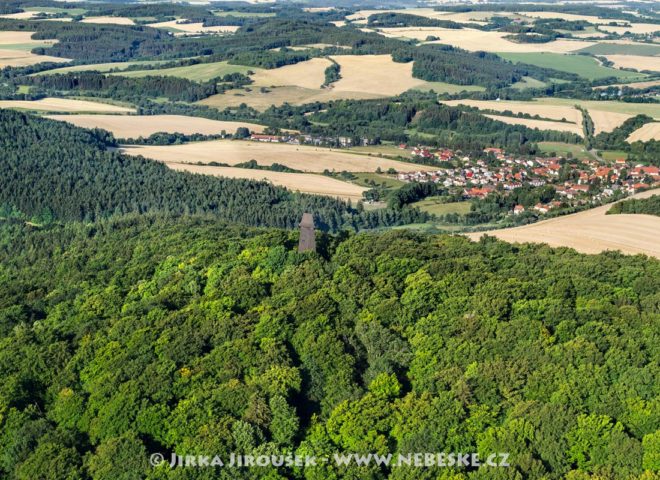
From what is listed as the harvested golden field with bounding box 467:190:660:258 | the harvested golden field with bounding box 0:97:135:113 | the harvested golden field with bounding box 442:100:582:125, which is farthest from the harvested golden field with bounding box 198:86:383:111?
the harvested golden field with bounding box 467:190:660:258

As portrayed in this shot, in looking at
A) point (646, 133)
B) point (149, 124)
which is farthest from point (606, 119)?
point (149, 124)

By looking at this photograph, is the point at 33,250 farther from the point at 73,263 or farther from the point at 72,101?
the point at 72,101

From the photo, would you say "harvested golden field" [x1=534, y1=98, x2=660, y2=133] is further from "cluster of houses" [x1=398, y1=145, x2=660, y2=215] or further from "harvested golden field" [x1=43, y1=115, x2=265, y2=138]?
"harvested golden field" [x1=43, y1=115, x2=265, y2=138]

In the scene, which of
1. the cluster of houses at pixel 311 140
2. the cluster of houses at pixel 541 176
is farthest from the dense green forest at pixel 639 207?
the cluster of houses at pixel 311 140

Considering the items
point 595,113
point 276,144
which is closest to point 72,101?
point 276,144

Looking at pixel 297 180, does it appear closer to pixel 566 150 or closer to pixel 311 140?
pixel 311 140
